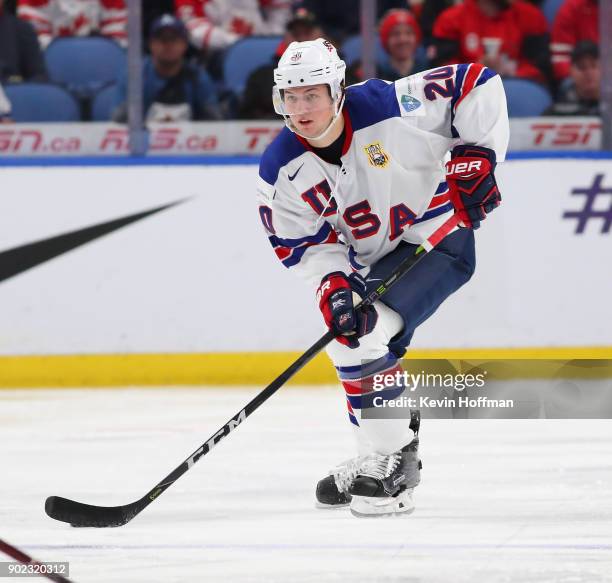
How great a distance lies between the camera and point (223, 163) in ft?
16.1

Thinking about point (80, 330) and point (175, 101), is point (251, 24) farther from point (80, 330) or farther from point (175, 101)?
point (80, 330)

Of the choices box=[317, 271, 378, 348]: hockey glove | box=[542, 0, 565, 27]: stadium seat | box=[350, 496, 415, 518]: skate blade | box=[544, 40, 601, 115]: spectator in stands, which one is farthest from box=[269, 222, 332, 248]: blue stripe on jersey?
box=[542, 0, 565, 27]: stadium seat

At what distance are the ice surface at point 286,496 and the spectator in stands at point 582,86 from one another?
1.41 meters

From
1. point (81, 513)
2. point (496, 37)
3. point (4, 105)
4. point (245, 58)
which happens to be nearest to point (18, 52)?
point (4, 105)

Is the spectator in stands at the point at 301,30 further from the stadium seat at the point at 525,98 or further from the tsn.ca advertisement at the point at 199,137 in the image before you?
the stadium seat at the point at 525,98

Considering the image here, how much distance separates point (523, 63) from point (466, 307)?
938 mm

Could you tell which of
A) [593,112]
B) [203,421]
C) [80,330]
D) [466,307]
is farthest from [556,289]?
[80,330]

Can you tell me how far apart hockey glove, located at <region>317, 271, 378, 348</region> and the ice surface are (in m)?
0.42

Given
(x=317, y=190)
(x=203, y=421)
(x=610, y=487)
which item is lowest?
(x=203, y=421)

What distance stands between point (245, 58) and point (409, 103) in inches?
79.3

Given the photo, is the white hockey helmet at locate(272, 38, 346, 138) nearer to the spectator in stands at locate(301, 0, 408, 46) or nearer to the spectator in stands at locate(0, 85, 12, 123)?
the spectator in stands at locate(301, 0, 408, 46)

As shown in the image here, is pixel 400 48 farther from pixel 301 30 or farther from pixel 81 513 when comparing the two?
pixel 81 513

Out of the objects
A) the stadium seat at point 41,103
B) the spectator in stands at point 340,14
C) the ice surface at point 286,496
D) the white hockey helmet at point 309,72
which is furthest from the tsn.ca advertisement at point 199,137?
the white hockey helmet at point 309,72

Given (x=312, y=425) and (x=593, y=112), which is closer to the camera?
(x=312, y=425)
